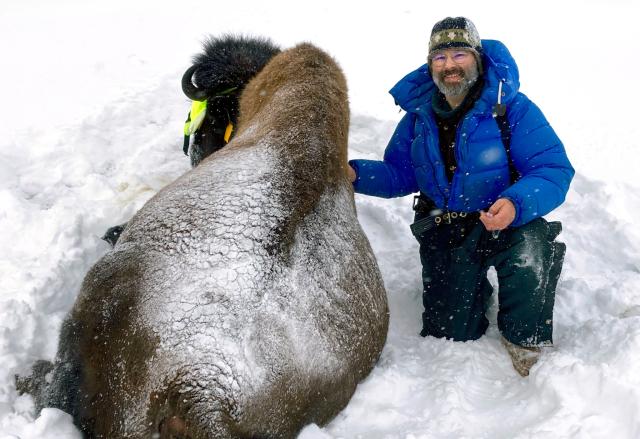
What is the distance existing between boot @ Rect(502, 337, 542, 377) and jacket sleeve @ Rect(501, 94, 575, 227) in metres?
0.69

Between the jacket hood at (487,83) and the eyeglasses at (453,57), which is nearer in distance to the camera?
the jacket hood at (487,83)

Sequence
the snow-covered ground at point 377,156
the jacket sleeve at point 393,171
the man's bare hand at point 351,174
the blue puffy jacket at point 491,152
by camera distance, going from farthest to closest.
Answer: the jacket sleeve at point 393,171 < the man's bare hand at point 351,174 < the blue puffy jacket at point 491,152 < the snow-covered ground at point 377,156

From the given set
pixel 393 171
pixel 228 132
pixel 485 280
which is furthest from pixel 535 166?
pixel 228 132

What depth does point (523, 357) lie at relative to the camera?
3.19m

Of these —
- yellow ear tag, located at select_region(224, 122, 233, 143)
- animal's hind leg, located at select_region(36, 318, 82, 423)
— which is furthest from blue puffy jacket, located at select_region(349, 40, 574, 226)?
animal's hind leg, located at select_region(36, 318, 82, 423)

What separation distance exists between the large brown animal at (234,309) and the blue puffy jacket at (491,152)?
657 millimetres

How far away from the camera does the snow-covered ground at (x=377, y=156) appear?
2.82m

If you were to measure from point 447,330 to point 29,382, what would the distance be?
2300mm

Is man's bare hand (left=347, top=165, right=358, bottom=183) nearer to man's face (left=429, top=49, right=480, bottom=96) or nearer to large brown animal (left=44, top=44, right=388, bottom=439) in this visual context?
large brown animal (left=44, top=44, right=388, bottom=439)

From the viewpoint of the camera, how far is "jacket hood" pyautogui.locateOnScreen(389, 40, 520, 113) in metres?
3.24

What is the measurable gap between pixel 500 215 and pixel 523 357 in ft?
2.70

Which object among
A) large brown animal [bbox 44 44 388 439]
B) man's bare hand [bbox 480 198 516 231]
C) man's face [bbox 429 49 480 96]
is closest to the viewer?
large brown animal [bbox 44 44 388 439]

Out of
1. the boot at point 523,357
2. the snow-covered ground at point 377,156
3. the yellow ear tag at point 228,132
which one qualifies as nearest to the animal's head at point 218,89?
the yellow ear tag at point 228,132

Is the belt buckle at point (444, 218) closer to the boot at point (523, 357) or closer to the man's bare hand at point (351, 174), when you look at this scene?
the man's bare hand at point (351, 174)
